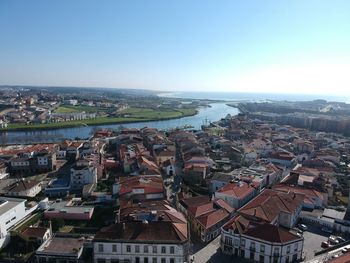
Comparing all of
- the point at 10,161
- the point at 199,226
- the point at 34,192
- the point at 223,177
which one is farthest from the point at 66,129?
the point at 199,226

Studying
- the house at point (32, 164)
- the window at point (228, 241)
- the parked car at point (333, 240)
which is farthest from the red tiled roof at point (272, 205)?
the house at point (32, 164)

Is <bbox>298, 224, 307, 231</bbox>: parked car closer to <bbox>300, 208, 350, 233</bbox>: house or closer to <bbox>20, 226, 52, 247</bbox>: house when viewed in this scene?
<bbox>300, 208, 350, 233</bbox>: house

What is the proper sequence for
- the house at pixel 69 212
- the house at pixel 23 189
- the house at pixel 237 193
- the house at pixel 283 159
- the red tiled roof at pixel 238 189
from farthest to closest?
the house at pixel 283 159 < the house at pixel 23 189 < the red tiled roof at pixel 238 189 < the house at pixel 237 193 < the house at pixel 69 212

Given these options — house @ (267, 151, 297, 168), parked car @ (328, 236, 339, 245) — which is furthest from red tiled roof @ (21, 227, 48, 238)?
house @ (267, 151, 297, 168)

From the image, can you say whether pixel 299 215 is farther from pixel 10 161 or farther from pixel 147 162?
pixel 10 161

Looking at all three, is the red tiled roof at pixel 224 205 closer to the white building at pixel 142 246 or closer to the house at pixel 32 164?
the white building at pixel 142 246

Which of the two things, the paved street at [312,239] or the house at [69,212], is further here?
the house at [69,212]

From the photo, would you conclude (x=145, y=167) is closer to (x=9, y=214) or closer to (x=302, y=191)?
(x=9, y=214)
